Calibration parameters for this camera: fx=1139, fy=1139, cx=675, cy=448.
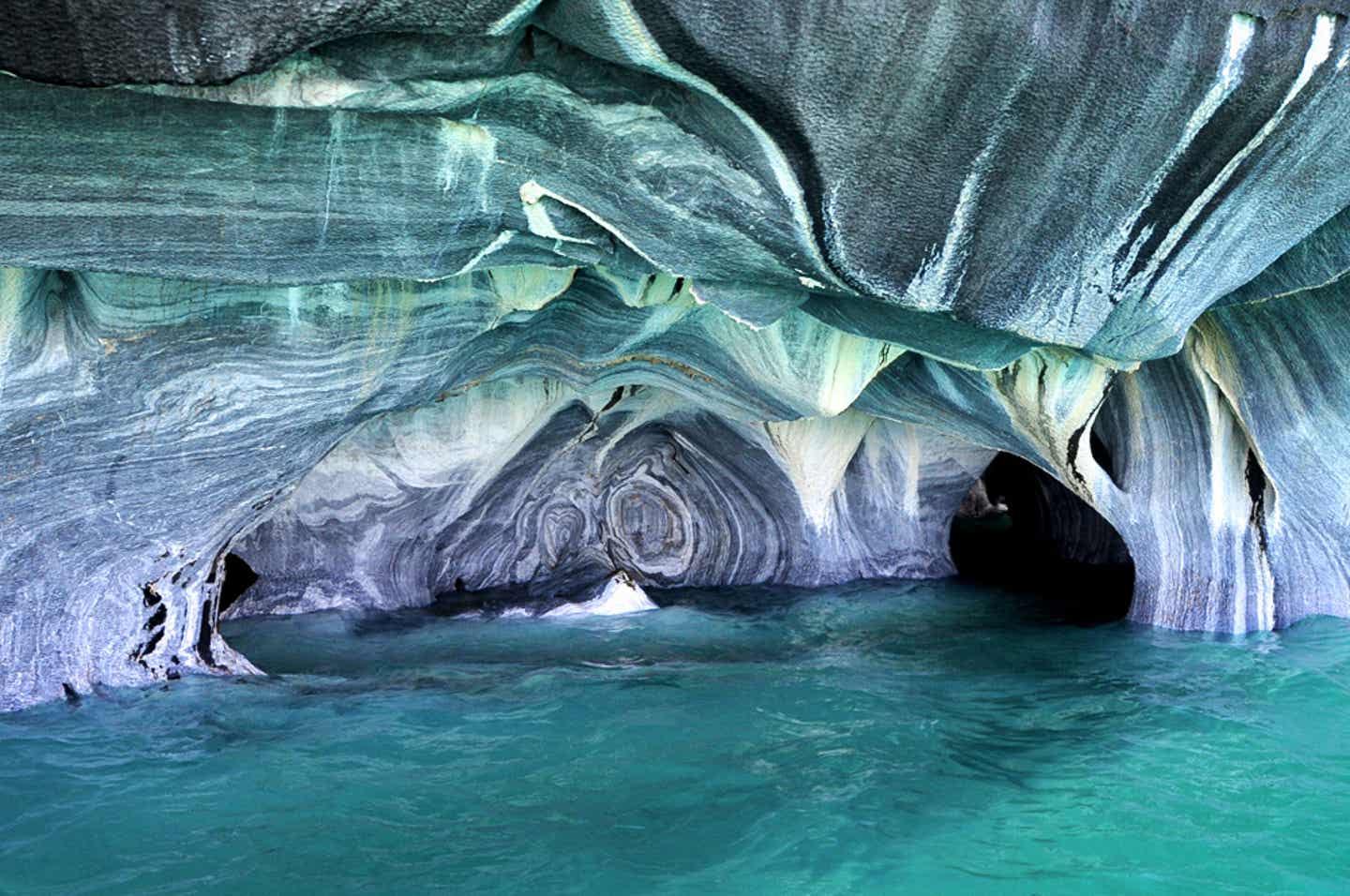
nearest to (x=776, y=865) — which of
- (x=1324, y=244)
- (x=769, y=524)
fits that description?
(x=1324, y=244)

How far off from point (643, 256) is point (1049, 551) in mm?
8939

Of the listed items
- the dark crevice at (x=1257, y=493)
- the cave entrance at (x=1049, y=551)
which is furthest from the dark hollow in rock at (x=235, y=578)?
the dark crevice at (x=1257, y=493)

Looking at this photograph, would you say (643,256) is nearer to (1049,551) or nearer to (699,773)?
(699,773)

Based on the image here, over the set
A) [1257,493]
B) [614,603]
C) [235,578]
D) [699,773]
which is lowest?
→ [699,773]

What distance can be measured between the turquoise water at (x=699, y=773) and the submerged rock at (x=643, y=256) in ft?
2.58

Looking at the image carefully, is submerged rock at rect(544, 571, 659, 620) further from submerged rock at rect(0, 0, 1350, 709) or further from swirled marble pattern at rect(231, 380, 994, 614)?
submerged rock at rect(0, 0, 1350, 709)

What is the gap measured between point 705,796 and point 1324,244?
3662 millimetres

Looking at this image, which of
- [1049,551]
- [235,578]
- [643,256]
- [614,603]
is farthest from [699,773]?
[1049,551]

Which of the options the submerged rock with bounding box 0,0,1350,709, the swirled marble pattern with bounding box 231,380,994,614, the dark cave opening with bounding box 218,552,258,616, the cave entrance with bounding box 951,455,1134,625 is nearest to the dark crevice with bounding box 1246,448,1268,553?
the submerged rock with bounding box 0,0,1350,709

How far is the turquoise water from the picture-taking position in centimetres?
346

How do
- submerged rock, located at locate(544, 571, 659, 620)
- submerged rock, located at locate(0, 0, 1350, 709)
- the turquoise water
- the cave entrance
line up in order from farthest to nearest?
the cave entrance
submerged rock, located at locate(544, 571, 659, 620)
the turquoise water
submerged rock, located at locate(0, 0, 1350, 709)

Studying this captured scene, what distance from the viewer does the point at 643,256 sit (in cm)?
418

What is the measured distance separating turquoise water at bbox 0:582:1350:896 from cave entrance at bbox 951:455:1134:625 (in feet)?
6.82

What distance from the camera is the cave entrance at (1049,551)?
865 centimetres
